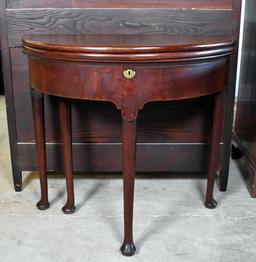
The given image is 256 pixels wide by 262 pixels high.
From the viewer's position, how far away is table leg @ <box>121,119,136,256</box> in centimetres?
115

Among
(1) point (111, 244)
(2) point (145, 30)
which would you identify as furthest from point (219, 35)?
(1) point (111, 244)

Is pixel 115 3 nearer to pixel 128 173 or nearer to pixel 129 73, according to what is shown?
pixel 129 73

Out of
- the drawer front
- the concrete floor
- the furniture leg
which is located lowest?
the concrete floor

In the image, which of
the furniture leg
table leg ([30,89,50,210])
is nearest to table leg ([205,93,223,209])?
table leg ([30,89,50,210])

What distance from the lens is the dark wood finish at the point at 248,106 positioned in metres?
1.69

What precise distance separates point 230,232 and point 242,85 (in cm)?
77

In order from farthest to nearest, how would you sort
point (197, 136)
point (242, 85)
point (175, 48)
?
point (242, 85), point (197, 136), point (175, 48)

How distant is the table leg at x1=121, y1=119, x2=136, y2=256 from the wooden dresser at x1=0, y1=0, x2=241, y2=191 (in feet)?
1.33

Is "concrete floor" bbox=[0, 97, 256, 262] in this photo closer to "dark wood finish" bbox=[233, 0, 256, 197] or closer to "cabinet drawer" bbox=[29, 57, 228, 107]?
"dark wood finish" bbox=[233, 0, 256, 197]

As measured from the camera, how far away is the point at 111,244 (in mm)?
1315

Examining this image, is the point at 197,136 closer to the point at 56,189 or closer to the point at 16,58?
the point at 56,189

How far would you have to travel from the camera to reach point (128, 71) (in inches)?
43.3

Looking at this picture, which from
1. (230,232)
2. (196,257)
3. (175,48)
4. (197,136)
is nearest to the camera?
(175,48)

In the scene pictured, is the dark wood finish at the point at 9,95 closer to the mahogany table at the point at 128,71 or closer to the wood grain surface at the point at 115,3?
the wood grain surface at the point at 115,3
